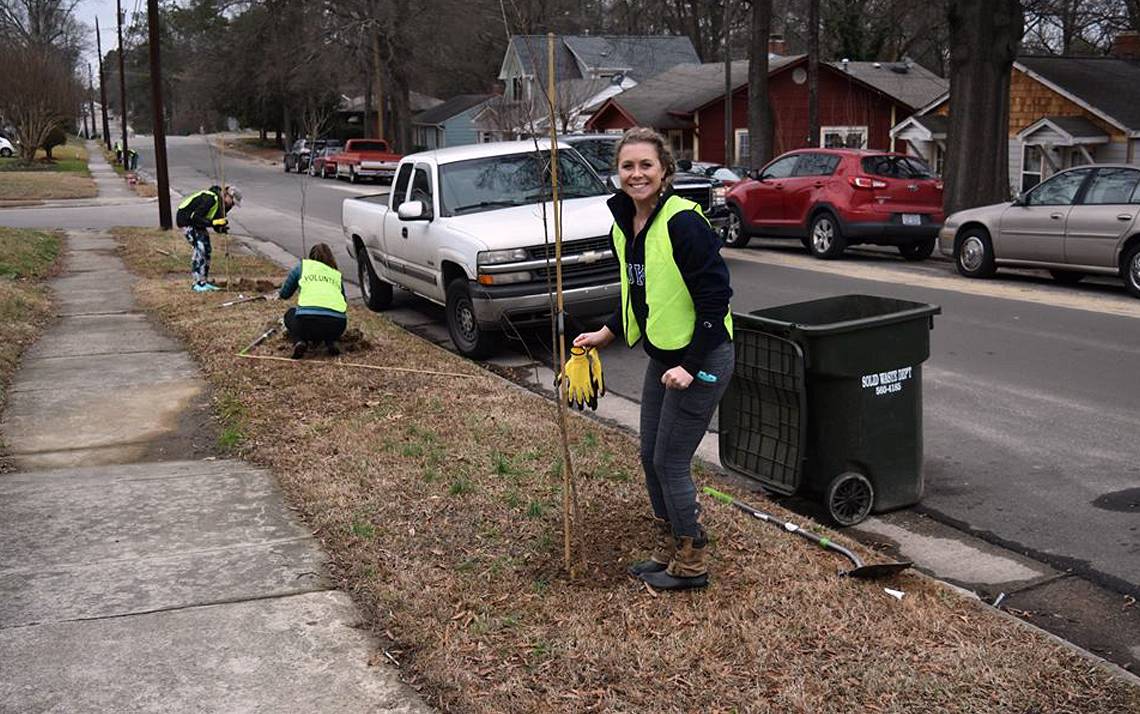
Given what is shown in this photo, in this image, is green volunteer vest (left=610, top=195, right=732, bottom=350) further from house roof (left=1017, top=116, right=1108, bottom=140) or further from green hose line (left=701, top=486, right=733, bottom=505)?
house roof (left=1017, top=116, right=1108, bottom=140)

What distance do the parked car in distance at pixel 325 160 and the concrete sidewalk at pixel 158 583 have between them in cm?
4698

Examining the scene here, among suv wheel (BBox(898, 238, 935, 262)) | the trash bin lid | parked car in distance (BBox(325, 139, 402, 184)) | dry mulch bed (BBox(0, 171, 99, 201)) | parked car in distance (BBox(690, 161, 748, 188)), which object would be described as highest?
parked car in distance (BBox(325, 139, 402, 184))

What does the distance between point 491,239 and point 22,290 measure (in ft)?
22.7

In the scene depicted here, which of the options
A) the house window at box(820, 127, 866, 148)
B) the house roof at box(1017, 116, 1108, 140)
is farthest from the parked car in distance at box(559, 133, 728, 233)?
the house window at box(820, 127, 866, 148)

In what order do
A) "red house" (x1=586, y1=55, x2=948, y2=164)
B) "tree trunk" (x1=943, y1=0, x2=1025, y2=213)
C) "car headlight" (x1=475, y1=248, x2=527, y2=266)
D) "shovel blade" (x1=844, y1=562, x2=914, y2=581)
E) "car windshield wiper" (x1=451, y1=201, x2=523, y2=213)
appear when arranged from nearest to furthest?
"shovel blade" (x1=844, y1=562, x2=914, y2=581) < "car headlight" (x1=475, y1=248, x2=527, y2=266) < "car windshield wiper" (x1=451, y1=201, x2=523, y2=213) < "tree trunk" (x1=943, y1=0, x2=1025, y2=213) < "red house" (x1=586, y1=55, x2=948, y2=164)

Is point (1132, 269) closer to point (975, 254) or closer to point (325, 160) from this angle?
point (975, 254)

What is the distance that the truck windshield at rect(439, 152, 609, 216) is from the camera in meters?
11.3

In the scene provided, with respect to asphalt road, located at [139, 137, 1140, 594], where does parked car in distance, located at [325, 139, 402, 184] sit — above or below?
above

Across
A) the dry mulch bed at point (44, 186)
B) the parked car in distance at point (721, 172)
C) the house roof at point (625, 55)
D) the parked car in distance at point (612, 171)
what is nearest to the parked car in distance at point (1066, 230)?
the parked car in distance at point (612, 171)

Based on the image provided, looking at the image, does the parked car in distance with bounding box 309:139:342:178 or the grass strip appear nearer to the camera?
the grass strip

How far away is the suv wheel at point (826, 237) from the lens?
59.5ft

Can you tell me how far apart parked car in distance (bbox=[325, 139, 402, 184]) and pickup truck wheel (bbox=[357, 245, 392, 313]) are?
34.1 m

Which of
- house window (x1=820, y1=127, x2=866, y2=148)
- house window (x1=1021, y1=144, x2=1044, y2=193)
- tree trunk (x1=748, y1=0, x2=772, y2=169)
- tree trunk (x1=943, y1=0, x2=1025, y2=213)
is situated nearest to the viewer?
tree trunk (x1=943, y1=0, x2=1025, y2=213)

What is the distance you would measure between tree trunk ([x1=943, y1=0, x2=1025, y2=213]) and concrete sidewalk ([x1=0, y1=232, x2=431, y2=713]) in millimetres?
16040
